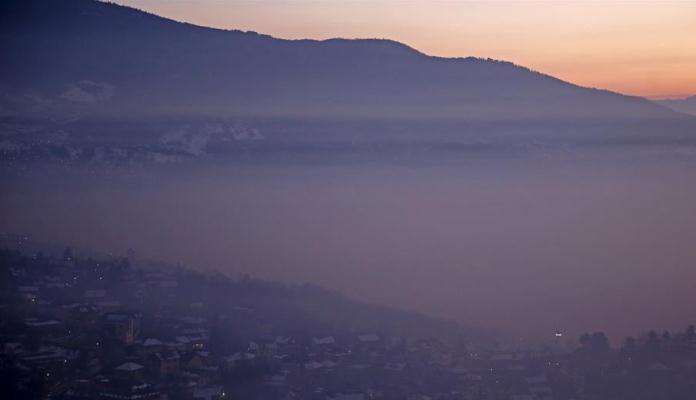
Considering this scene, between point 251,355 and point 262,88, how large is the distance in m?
17.8

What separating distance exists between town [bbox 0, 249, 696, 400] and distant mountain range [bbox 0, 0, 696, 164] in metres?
10.5

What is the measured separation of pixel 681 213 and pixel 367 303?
886cm

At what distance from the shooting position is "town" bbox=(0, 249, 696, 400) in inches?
315

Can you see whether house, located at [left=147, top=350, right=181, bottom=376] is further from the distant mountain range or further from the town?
the distant mountain range

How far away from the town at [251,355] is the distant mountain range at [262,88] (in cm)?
1049

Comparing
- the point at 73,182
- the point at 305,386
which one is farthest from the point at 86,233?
the point at 305,386

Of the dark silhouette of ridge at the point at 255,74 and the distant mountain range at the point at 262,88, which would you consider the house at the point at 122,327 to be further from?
the dark silhouette of ridge at the point at 255,74

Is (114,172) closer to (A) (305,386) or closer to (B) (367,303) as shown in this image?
(B) (367,303)

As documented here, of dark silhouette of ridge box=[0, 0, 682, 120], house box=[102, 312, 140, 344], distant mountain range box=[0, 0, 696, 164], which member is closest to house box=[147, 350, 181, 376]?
house box=[102, 312, 140, 344]

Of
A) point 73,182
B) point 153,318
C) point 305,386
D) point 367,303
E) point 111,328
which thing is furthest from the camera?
point 73,182

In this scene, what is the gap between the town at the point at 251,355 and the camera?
26.2ft

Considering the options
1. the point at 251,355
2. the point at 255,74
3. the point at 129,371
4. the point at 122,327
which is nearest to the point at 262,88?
the point at 255,74

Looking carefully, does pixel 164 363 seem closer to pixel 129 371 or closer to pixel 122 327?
pixel 129 371

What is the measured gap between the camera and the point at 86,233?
14.4 metres
